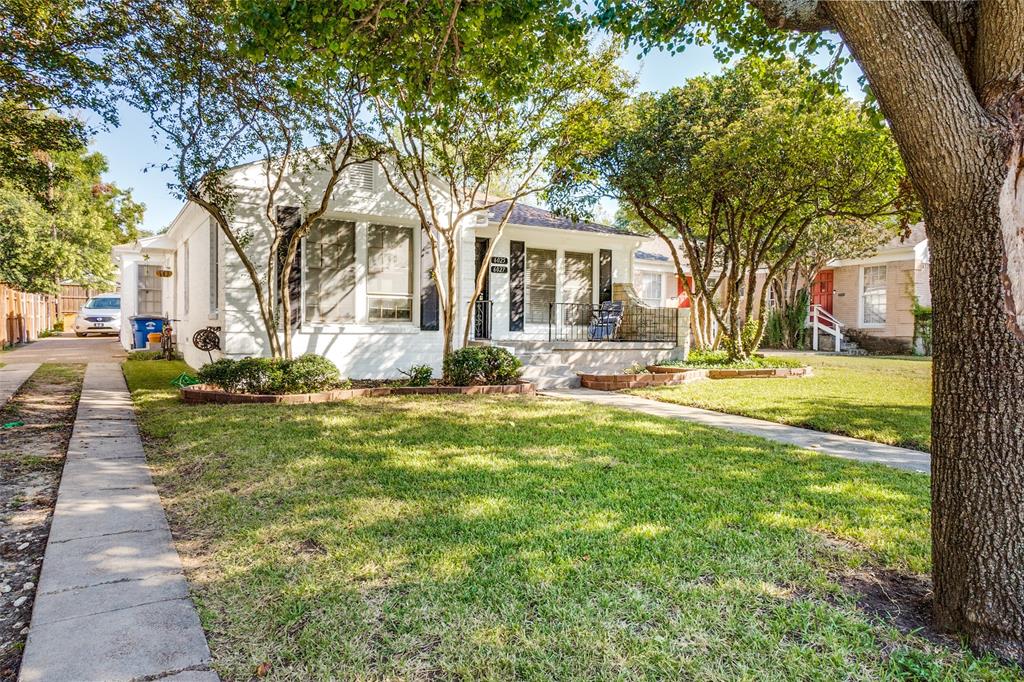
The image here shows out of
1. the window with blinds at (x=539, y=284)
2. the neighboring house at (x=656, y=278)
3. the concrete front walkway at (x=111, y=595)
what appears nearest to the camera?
the concrete front walkway at (x=111, y=595)

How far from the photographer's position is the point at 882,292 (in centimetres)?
1958

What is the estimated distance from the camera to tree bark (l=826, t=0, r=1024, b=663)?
1.99m

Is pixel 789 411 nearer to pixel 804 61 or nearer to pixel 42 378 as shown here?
pixel 804 61

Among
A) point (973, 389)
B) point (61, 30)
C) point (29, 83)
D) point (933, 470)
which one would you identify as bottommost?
point (933, 470)

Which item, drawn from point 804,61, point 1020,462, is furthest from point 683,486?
point 804,61

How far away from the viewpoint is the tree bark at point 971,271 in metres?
1.99

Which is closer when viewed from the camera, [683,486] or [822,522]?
[822,522]

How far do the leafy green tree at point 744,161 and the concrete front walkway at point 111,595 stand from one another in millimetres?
8091

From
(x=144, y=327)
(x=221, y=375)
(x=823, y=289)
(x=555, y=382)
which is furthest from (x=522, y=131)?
(x=823, y=289)

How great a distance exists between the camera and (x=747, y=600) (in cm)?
239

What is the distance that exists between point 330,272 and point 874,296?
62.3 feet

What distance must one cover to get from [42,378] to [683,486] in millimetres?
11369

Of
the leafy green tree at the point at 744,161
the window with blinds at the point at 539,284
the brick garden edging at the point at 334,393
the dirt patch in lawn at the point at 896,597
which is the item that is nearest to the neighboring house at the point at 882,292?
the leafy green tree at the point at 744,161

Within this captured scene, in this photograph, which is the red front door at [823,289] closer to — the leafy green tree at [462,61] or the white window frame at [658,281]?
the white window frame at [658,281]
